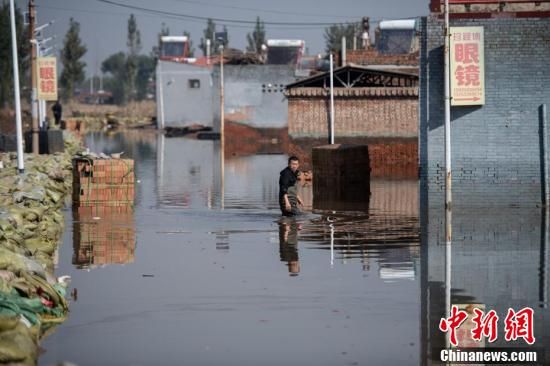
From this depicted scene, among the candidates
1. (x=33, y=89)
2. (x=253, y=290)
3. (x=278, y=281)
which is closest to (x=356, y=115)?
(x=33, y=89)

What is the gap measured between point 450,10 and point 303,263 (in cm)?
956

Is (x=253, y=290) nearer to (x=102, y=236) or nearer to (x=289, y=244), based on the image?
(x=289, y=244)

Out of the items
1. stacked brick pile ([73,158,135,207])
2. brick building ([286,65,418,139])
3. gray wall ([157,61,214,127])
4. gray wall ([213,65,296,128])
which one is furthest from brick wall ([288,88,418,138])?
gray wall ([157,61,214,127])

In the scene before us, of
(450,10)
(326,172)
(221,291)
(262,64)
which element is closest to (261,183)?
(326,172)

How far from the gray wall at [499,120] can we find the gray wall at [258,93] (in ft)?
135

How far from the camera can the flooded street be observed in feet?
35.3

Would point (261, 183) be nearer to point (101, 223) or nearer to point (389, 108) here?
point (101, 223)

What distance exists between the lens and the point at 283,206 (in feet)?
70.2

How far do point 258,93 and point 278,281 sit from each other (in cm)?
5107

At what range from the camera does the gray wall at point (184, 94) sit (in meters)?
79.9

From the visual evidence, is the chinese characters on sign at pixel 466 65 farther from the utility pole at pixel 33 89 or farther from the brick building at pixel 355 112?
the brick building at pixel 355 112

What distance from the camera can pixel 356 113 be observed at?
45156mm

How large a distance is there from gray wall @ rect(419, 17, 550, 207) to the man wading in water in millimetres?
3650

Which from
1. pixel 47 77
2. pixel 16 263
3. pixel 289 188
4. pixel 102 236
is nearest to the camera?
pixel 16 263
